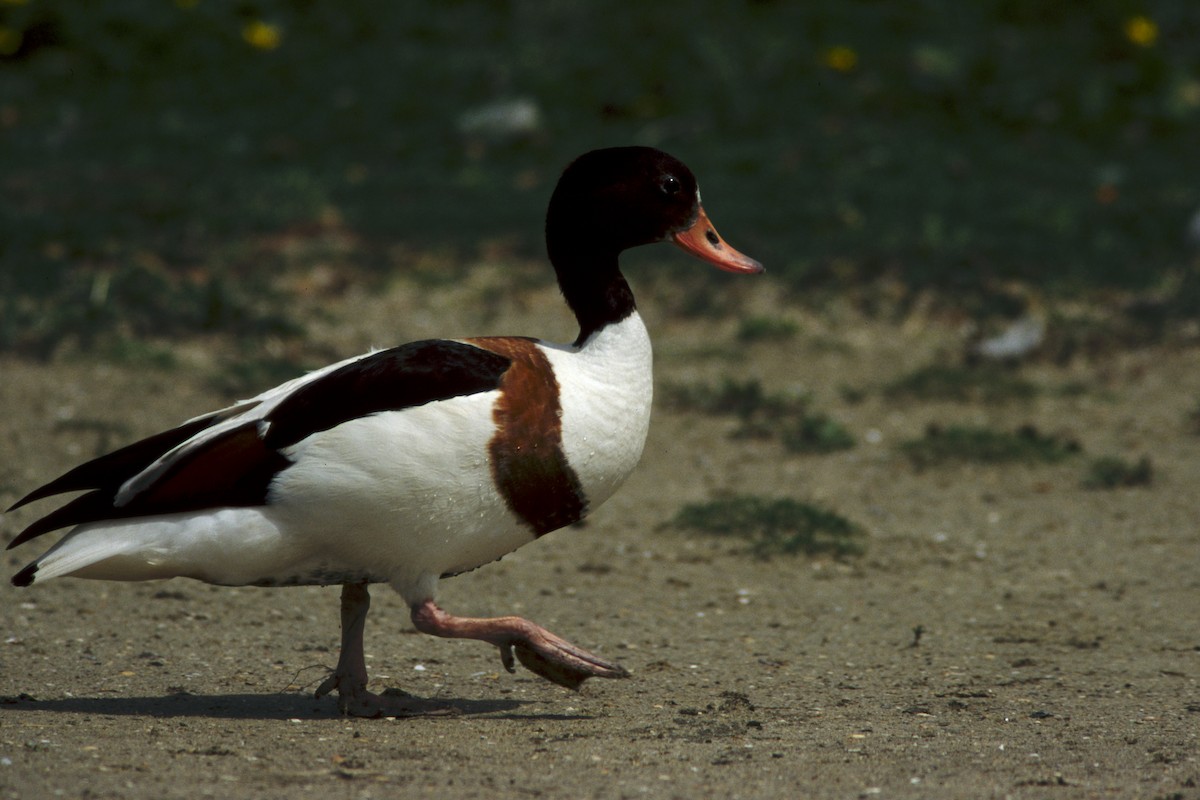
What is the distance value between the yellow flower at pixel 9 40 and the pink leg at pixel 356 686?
965cm

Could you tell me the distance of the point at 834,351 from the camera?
817cm

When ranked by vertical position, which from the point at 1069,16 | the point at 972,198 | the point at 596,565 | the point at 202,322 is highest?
the point at 1069,16

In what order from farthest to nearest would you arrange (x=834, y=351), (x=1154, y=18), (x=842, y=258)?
(x=1154, y=18)
(x=842, y=258)
(x=834, y=351)

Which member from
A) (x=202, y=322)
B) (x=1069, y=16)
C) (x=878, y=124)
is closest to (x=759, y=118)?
(x=878, y=124)

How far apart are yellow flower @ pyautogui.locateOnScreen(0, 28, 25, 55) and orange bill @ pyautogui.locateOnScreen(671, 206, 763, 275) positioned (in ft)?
31.3

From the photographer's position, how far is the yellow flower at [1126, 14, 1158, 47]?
1172 centimetres

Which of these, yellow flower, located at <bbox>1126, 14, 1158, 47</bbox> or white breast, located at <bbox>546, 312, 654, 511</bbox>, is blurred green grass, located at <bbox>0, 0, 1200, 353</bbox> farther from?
white breast, located at <bbox>546, 312, 654, 511</bbox>

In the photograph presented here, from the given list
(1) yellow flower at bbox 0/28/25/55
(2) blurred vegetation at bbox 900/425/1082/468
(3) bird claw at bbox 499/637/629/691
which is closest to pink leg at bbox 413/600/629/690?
(3) bird claw at bbox 499/637/629/691

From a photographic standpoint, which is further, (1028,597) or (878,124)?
(878,124)

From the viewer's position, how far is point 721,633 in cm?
531

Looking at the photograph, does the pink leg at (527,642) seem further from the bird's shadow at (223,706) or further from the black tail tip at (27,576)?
the black tail tip at (27,576)

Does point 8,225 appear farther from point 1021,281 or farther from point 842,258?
point 1021,281

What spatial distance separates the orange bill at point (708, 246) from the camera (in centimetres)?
467

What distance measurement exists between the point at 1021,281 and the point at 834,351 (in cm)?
125
